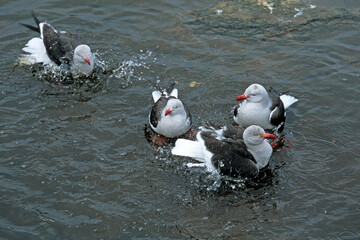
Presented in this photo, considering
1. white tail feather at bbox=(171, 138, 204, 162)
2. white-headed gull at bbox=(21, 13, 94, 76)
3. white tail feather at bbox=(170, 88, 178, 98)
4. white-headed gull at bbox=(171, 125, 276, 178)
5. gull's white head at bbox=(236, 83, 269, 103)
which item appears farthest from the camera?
white-headed gull at bbox=(21, 13, 94, 76)

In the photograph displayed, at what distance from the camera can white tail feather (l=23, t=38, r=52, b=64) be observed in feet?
33.0

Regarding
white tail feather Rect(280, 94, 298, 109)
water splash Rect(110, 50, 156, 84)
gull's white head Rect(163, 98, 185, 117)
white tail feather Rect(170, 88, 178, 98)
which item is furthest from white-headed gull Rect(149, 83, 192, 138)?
white tail feather Rect(280, 94, 298, 109)

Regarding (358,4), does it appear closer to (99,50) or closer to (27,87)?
(99,50)

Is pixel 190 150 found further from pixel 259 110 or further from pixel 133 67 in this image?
pixel 133 67

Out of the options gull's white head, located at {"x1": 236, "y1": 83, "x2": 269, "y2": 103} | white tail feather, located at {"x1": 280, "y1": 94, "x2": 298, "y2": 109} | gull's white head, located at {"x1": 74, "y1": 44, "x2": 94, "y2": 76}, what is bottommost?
white tail feather, located at {"x1": 280, "y1": 94, "x2": 298, "y2": 109}

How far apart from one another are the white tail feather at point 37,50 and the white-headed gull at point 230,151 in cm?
417

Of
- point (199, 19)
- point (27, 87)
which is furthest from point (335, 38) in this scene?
point (27, 87)

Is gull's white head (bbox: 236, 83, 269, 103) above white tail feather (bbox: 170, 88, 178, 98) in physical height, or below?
above

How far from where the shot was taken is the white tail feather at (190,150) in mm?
7500

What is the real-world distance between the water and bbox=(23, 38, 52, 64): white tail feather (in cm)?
31

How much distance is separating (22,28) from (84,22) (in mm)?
1507

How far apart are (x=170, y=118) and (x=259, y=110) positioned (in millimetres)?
1613

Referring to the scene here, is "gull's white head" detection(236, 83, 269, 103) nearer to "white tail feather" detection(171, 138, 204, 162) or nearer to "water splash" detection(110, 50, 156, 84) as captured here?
"white tail feather" detection(171, 138, 204, 162)

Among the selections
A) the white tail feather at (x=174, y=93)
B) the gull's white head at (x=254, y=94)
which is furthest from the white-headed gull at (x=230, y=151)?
the white tail feather at (x=174, y=93)
